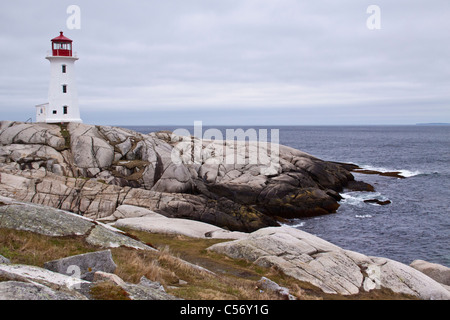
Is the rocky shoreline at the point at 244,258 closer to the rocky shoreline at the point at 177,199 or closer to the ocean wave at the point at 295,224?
the rocky shoreline at the point at 177,199

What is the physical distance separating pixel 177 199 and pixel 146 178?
24.1ft

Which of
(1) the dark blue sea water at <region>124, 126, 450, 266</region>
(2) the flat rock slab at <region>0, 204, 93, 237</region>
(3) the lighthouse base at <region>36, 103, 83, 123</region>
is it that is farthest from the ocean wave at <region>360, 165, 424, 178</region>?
(2) the flat rock slab at <region>0, 204, 93, 237</region>

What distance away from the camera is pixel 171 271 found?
49.7 feet

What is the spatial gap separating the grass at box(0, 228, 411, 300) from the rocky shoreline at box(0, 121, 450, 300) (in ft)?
1.80

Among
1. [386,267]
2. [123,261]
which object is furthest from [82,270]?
[386,267]

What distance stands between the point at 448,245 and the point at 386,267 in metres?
17.5

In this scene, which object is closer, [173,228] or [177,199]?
[173,228]

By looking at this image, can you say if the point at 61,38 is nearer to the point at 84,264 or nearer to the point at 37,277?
the point at 84,264

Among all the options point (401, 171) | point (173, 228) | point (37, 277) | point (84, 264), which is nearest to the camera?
point (37, 277)

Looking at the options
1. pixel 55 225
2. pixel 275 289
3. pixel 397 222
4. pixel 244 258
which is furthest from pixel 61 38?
pixel 397 222

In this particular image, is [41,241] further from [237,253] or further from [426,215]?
[426,215]

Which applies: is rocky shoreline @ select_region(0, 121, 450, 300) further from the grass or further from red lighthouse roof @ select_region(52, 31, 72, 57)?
red lighthouse roof @ select_region(52, 31, 72, 57)

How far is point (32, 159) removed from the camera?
135ft
